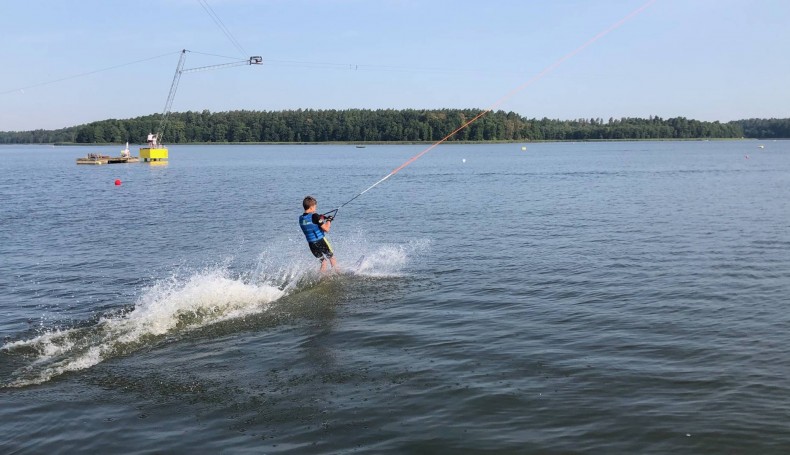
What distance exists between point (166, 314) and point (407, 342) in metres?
4.85

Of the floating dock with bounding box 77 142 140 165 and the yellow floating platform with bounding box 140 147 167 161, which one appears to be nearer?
the floating dock with bounding box 77 142 140 165

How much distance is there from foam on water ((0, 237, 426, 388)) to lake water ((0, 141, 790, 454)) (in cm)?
6

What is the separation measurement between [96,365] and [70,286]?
725 centimetres

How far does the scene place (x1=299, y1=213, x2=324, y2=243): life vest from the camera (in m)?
16.4

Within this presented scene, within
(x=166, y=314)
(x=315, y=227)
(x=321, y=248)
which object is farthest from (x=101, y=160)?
(x=166, y=314)

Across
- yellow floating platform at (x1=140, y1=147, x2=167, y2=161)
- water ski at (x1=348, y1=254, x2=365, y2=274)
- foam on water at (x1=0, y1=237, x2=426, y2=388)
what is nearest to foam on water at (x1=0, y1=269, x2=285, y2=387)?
foam on water at (x1=0, y1=237, x2=426, y2=388)

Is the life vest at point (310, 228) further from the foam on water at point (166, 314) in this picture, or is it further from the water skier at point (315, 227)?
the foam on water at point (166, 314)

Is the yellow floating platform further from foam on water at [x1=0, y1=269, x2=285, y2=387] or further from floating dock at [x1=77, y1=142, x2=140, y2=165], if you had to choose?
foam on water at [x1=0, y1=269, x2=285, y2=387]

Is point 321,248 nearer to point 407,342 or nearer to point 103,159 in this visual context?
point 407,342

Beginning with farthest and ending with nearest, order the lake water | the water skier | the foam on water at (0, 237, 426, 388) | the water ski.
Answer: the water ski < the water skier < the foam on water at (0, 237, 426, 388) < the lake water

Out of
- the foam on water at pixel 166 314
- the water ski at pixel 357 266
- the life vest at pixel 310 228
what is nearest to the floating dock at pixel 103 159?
the foam on water at pixel 166 314

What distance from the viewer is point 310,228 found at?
16.5 meters

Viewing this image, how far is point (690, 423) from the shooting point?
25.8 ft

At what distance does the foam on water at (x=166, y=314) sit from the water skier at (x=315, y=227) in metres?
0.66
